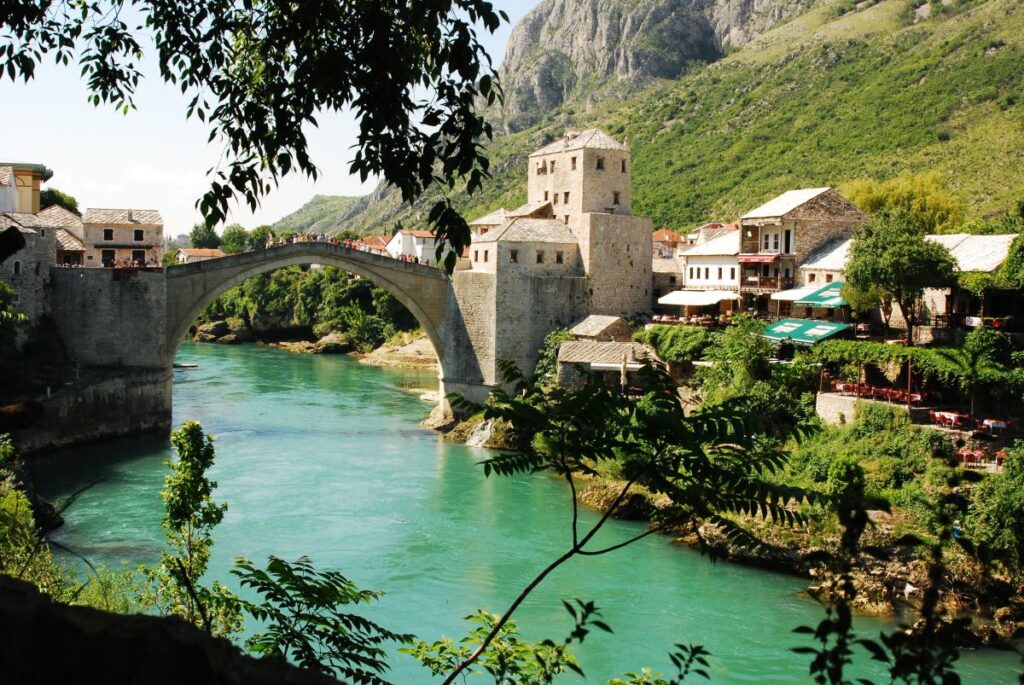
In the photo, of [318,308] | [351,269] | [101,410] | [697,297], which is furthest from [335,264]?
[318,308]

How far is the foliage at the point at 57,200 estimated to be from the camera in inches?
1785

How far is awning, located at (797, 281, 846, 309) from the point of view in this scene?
26.5 m

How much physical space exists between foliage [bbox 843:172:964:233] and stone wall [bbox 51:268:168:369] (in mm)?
24116

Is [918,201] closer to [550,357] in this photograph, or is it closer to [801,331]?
[801,331]

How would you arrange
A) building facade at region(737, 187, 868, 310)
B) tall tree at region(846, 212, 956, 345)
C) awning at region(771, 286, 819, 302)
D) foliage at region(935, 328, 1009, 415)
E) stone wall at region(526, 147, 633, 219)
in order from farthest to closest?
stone wall at region(526, 147, 633, 219) → building facade at region(737, 187, 868, 310) → awning at region(771, 286, 819, 302) → tall tree at region(846, 212, 956, 345) → foliage at region(935, 328, 1009, 415)

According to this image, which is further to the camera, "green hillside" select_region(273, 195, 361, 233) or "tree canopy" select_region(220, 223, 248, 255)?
"green hillside" select_region(273, 195, 361, 233)

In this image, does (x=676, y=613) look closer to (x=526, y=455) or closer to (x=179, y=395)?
(x=526, y=455)

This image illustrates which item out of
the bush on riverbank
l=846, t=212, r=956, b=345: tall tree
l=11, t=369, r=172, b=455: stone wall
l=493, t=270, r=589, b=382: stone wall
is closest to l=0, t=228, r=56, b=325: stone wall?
l=11, t=369, r=172, b=455: stone wall

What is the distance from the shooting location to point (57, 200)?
4628 cm

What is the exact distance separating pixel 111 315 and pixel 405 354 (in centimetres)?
2343

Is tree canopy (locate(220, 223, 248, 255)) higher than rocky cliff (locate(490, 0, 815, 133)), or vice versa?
rocky cliff (locate(490, 0, 815, 133))

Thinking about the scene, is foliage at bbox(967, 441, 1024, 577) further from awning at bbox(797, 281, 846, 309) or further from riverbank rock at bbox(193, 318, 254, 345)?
riverbank rock at bbox(193, 318, 254, 345)

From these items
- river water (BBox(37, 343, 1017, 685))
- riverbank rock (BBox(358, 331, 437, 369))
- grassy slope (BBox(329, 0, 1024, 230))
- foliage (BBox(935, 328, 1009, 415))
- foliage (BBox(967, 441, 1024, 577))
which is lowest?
river water (BBox(37, 343, 1017, 685))

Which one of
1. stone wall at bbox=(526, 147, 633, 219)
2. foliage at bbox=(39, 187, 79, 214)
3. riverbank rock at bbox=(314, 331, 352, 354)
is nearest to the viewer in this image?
stone wall at bbox=(526, 147, 633, 219)
